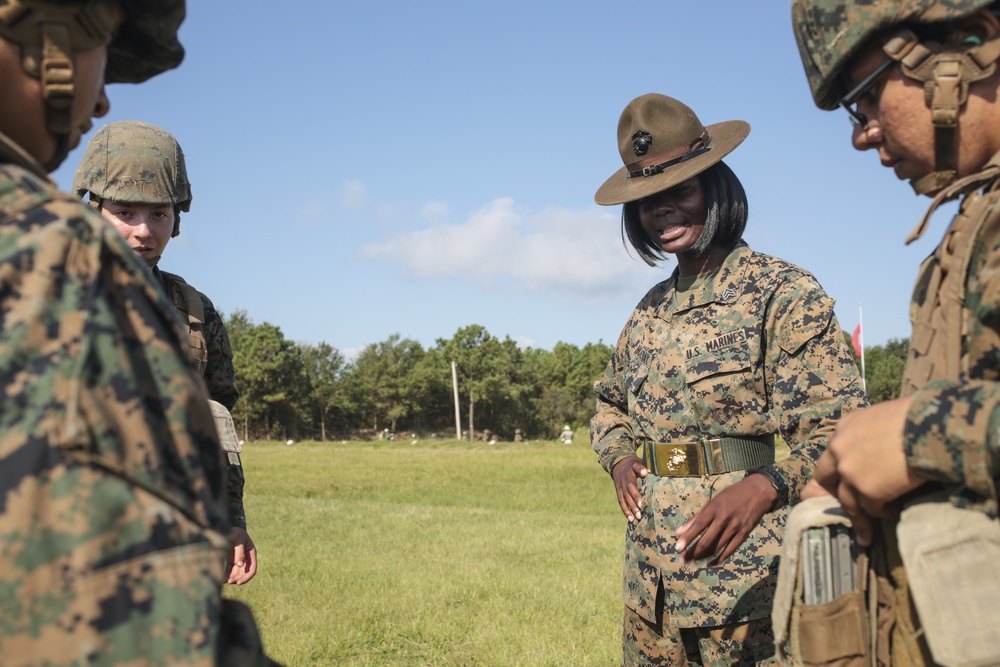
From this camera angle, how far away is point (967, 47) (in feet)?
5.71

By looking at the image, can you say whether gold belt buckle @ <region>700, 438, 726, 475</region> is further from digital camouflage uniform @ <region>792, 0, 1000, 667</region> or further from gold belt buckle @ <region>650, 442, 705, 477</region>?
digital camouflage uniform @ <region>792, 0, 1000, 667</region>

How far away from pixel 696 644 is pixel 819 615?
156 cm

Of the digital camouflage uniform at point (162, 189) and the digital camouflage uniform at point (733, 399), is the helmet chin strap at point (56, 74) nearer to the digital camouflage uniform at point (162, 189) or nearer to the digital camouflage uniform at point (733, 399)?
the digital camouflage uniform at point (162, 189)

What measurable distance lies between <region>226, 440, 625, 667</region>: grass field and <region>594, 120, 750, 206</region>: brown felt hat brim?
365cm

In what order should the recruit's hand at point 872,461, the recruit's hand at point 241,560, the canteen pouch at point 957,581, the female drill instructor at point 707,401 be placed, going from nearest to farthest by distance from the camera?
the canteen pouch at point 957,581
the recruit's hand at point 872,461
the female drill instructor at point 707,401
the recruit's hand at point 241,560

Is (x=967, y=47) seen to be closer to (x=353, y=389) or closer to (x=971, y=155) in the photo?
(x=971, y=155)

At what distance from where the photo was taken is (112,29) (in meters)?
1.46

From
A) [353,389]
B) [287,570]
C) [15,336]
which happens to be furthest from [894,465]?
[353,389]

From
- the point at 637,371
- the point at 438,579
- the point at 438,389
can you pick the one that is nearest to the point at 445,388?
the point at 438,389

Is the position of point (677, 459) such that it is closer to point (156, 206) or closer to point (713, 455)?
point (713, 455)

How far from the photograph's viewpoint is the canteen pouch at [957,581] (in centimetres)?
155

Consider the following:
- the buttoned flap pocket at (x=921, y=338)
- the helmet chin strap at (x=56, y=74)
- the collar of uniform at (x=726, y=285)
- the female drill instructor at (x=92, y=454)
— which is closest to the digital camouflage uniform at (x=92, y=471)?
the female drill instructor at (x=92, y=454)

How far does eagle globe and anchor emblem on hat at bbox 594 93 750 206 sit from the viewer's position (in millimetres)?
3670

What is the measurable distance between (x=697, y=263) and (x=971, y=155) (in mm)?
1945
